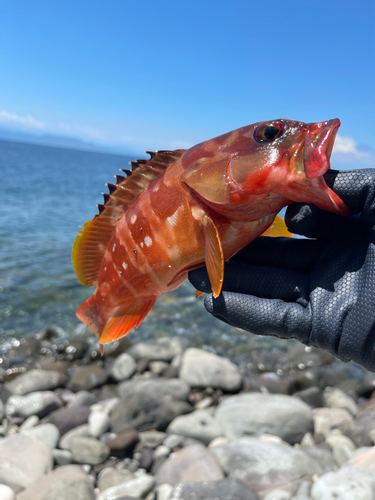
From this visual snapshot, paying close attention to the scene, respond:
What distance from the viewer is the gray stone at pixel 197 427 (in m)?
5.88

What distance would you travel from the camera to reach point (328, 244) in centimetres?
272

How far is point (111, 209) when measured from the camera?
3.04 meters

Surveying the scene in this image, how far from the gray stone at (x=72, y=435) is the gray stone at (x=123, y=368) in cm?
172

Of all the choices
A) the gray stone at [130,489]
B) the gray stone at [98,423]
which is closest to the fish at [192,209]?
the gray stone at [130,489]

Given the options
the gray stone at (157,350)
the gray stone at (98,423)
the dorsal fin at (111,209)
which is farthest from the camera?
the gray stone at (157,350)

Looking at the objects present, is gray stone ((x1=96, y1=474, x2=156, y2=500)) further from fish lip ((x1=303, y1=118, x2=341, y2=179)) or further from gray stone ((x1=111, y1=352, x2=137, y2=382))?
fish lip ((x1=303, y1=118, x2=341, y2=179))

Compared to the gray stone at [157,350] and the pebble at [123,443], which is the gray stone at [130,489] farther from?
the gray stone at [157,350]

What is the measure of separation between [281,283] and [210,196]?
0.90m

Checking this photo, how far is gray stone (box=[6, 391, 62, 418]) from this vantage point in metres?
6.50

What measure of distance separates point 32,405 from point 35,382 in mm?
804

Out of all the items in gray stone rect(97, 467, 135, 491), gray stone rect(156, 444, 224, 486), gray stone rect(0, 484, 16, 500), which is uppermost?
gray stone rect(156, 444, 224, 486)

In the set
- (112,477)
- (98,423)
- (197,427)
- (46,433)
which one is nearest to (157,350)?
(98,423)

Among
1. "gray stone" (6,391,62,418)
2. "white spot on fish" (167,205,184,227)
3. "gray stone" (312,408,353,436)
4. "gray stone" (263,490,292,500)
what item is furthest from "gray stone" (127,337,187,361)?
"white spot on fish" (167,205,184,227)

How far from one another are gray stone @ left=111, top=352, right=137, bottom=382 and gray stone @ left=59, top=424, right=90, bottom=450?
5.63 feet
